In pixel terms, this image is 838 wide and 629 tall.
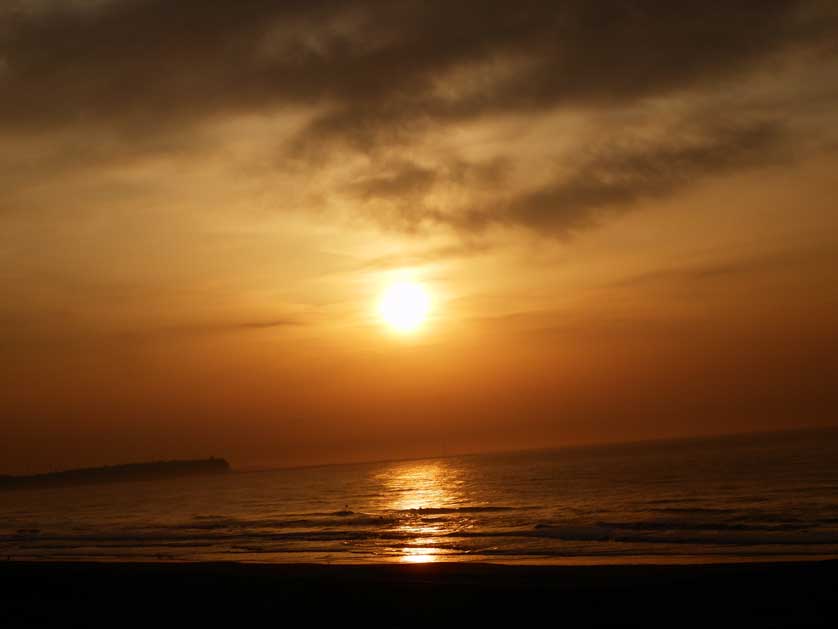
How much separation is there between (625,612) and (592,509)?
113ft

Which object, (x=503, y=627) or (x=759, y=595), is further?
(x=759, y=595)

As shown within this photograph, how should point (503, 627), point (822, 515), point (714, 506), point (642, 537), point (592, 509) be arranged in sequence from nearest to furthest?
point (503, 627), point (642, 537), point (822, 515), point (714, 506), point (592, 509)

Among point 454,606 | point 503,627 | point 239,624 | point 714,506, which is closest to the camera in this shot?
point 503,627

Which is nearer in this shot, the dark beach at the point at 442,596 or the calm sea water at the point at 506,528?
the dark beach at the point at 442,596

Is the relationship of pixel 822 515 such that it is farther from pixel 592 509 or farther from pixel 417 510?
pixel 417 510

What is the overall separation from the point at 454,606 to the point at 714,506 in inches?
1320

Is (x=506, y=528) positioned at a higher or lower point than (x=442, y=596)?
higher

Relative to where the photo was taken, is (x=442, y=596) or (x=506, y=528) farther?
(x=506, y=528)

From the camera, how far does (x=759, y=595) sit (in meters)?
15.1

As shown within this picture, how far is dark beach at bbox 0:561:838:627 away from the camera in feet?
45.0

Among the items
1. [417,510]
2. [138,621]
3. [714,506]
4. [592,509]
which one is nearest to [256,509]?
[417,510]

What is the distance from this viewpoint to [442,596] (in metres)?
15.9

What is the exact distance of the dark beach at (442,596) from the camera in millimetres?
13703

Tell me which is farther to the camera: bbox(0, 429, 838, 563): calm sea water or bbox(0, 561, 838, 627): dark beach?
bbox(0, 429, 838, 563): calm sea water
